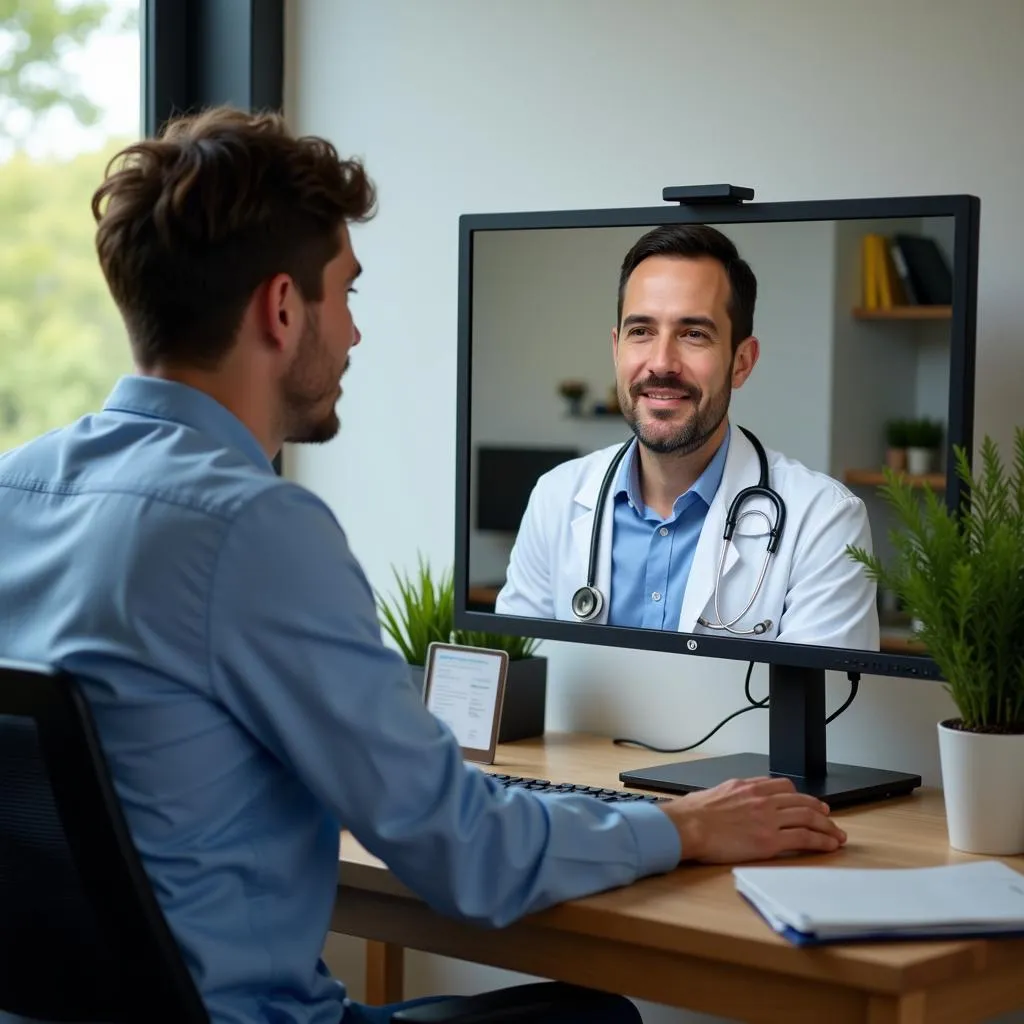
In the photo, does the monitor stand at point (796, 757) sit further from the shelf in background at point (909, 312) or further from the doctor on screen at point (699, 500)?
the shelf in background at point (909, 312)

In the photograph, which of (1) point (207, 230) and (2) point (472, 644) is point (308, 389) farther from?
(2) point (472, 644)

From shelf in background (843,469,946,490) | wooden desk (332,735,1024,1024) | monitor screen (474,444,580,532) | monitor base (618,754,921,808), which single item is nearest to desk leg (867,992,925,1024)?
wooden desk (332,735,1024,1024)

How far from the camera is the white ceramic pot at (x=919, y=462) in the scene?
5.96 feet

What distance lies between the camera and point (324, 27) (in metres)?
2.66

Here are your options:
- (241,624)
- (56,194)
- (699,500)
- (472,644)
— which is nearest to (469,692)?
(472,644)

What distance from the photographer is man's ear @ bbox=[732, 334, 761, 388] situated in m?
1.93

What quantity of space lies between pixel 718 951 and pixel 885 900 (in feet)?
0.52

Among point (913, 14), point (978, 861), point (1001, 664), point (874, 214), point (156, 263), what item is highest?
point (913, 14)

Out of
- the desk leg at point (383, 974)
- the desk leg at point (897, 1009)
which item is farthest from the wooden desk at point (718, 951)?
the desk leg at point (383, 974)

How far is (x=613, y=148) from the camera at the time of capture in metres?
2.32

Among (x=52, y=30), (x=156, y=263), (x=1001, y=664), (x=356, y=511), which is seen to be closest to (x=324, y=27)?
(x=52, y=30)

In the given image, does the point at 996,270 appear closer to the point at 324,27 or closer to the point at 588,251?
the point at 588,251

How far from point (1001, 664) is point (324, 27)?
1625 millimetres

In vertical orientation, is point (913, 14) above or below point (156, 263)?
above
